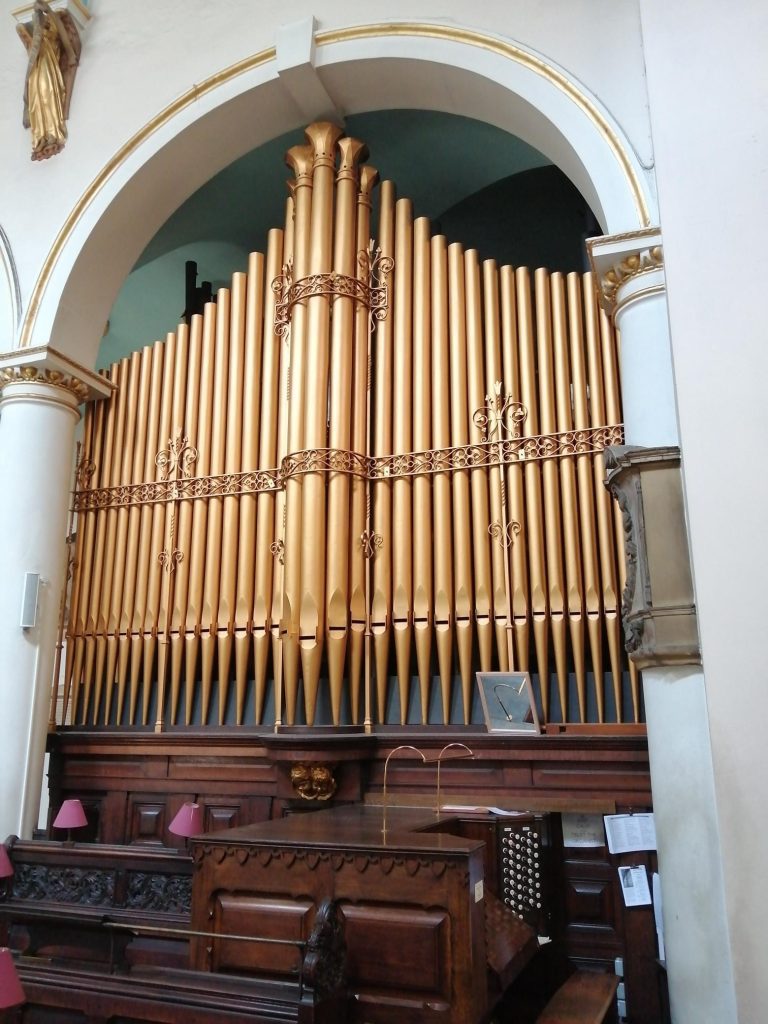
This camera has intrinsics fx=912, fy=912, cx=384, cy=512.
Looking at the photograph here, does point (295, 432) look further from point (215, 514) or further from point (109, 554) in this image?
point (109, 554)

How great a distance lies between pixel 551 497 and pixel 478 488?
42 centimetres

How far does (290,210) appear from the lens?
243 inches

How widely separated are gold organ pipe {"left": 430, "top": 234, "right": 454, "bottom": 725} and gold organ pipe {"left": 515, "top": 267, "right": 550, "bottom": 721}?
1.48ft

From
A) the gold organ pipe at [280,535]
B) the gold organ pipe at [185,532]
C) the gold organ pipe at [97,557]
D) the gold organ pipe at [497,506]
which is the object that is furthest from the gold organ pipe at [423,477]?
the gold organ pipe at [97,557]

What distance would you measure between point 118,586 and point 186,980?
151 inches

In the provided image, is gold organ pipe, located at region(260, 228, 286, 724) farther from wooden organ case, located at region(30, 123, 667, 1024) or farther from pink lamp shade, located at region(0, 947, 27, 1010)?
pink lamp shade, located at region(0, 947, 27, 1010)

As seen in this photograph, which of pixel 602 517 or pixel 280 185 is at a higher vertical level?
pixel 280 185

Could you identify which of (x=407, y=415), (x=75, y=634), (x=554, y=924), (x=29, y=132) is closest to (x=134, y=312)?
(x=29, y=132)

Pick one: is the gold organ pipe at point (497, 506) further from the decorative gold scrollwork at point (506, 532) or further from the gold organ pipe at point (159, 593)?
the gold organ pipe at point (159, 593)

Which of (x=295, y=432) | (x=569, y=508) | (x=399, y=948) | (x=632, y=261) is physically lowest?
(x=399, y=948)

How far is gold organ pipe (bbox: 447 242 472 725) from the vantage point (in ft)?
16.1

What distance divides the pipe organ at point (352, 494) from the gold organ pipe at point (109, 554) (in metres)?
0.02

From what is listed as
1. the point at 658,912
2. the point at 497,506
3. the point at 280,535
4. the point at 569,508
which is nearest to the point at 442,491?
→ the point at 497,506

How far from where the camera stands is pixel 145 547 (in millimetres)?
6027
